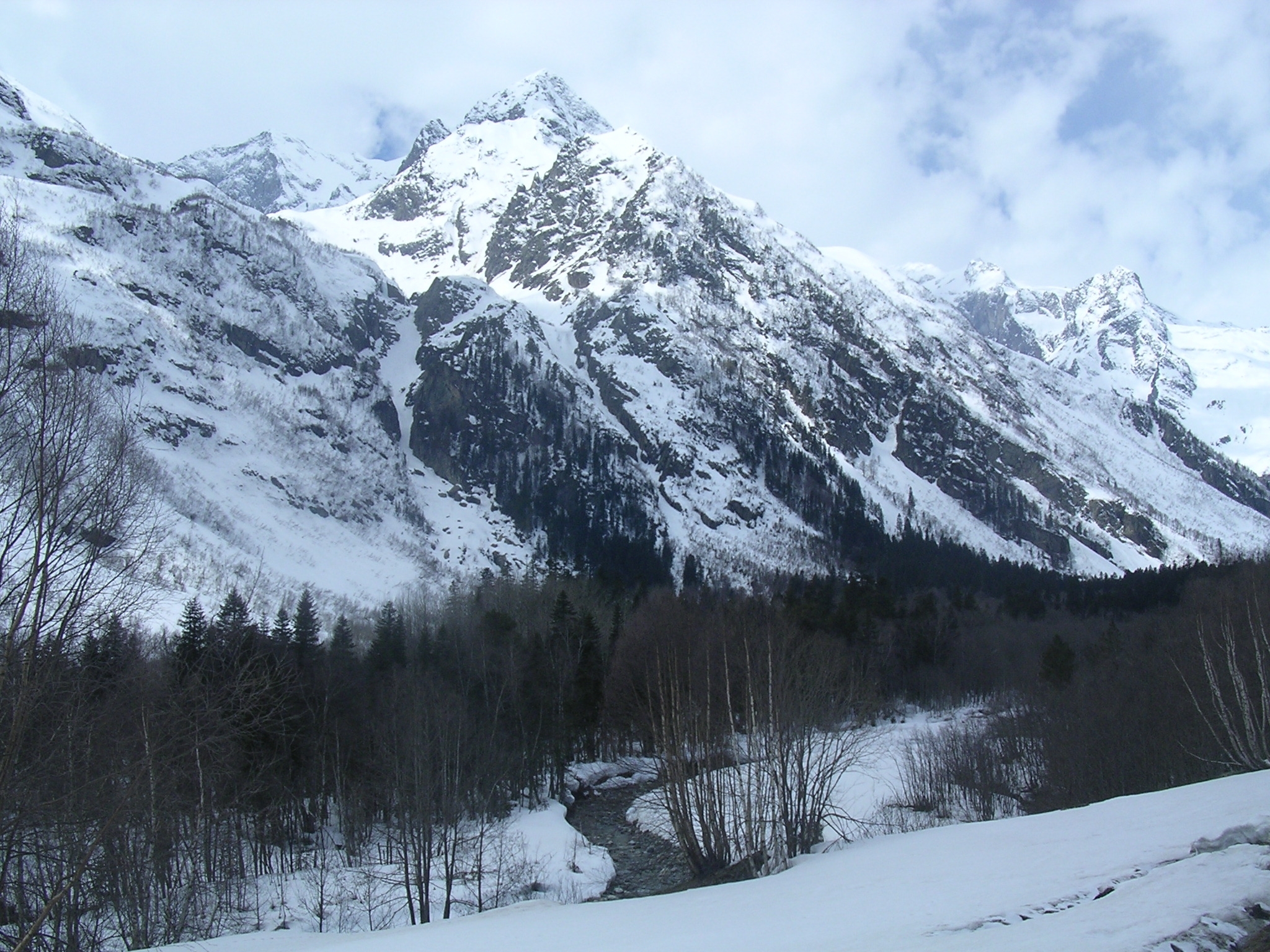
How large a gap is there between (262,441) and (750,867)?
159 meters

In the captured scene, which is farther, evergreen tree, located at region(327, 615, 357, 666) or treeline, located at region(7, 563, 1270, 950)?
evergreen tree, located at region(327, 615, 357, 666)

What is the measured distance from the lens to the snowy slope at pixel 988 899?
887 cm

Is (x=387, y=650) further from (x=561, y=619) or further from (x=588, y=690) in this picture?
(x=588, y=690)

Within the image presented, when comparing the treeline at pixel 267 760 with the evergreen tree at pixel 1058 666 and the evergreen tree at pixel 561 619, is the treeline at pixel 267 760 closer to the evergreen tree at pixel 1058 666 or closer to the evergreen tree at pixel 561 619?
the evergreen tree at pixel 561 619

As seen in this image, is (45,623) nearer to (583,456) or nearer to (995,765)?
(995,765)

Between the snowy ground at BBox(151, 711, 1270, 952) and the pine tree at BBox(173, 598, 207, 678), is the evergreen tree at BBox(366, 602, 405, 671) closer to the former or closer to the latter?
the pine tree at BBox(173, 598, 207, 678)

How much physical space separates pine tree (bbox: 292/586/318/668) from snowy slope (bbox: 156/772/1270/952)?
2537cm

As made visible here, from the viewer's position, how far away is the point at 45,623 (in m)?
12.4

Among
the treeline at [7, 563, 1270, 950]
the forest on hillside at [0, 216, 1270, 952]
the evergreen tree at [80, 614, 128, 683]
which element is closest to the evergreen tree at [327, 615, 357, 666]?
the treeline at [7, 563, 1270, 950]

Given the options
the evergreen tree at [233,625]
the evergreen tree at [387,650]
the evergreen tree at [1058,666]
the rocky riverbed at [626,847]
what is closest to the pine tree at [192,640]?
the evergreen tree at [233,625]

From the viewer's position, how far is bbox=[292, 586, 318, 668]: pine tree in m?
43.4

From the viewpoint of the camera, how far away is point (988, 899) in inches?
444

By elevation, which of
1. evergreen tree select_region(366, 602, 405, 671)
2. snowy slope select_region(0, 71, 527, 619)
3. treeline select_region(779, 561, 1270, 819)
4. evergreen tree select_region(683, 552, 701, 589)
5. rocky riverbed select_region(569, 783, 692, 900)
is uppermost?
snowy slope select_region(0, 71, 527, 619)

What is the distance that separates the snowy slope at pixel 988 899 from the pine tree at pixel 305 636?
25.4m
